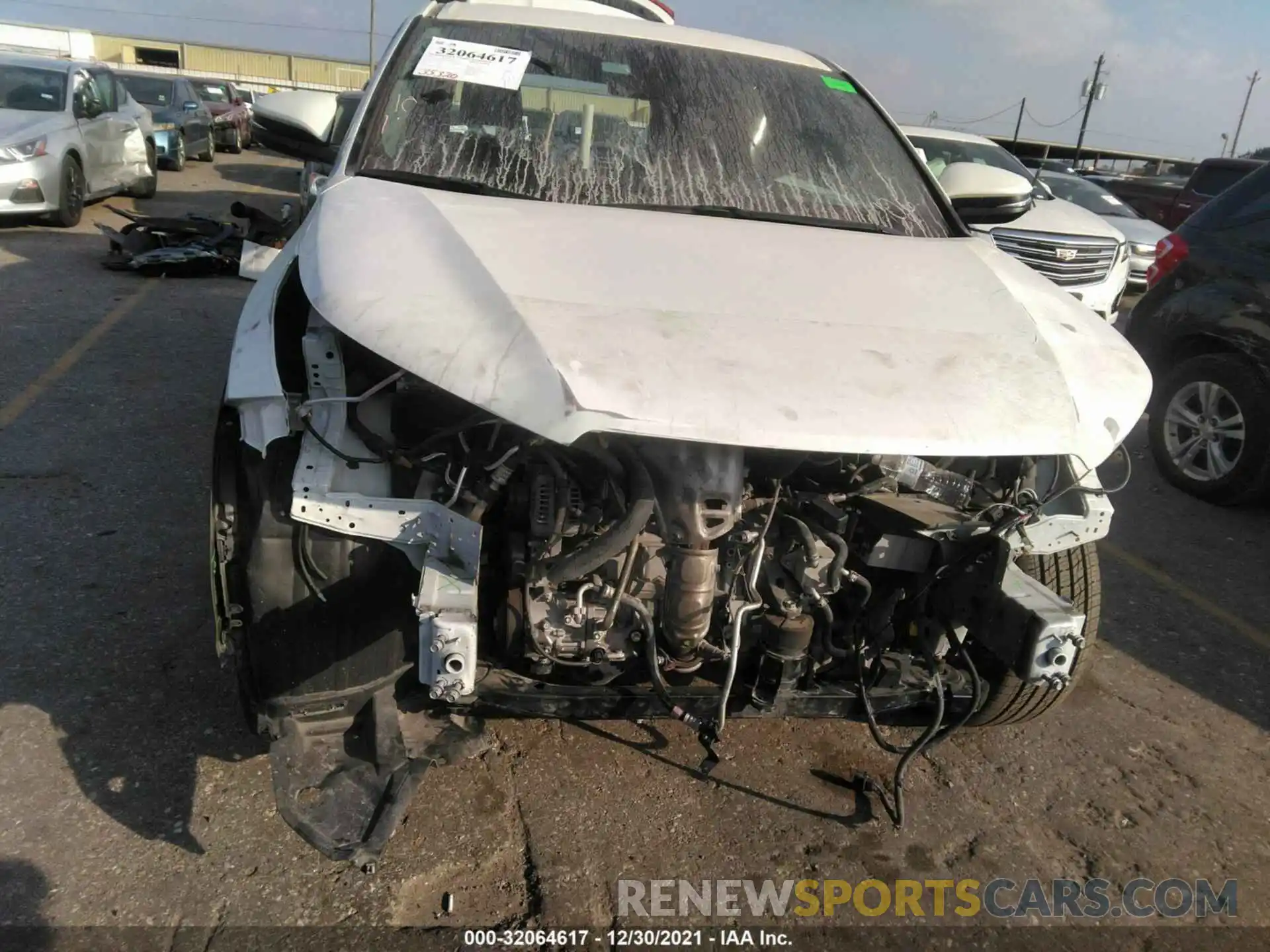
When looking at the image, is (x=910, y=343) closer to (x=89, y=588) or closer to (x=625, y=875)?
(x=625, y=875)

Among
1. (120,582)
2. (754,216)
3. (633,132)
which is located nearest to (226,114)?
(120,582)

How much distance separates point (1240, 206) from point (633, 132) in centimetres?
406

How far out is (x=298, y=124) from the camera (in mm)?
3258

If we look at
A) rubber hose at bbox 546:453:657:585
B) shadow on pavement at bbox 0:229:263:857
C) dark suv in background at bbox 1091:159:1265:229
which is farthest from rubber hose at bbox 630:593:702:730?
dark suv in background at bbox 1091:159:1265:229

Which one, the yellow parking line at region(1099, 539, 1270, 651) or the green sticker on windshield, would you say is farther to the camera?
the yellow parking line at region(1099, 539, 1270, 651)

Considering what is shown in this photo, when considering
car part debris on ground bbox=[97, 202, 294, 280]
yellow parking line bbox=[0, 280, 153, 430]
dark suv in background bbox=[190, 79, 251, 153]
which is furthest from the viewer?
dark suv in background bbox=[190, 79, 251, 153]

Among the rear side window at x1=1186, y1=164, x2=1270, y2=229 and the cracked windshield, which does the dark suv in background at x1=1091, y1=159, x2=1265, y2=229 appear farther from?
the cracked windshield

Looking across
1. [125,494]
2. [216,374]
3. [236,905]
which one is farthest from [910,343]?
[216,374]

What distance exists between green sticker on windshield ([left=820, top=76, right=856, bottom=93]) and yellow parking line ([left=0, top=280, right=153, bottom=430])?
4.23 metres

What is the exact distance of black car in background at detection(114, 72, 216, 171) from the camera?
15.7m

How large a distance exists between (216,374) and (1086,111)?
123 feet

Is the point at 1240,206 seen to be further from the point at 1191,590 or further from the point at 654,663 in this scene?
the point at 654,663

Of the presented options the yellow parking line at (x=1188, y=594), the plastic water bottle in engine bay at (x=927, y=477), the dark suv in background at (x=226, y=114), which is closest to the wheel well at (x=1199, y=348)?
the yellow parking line at (x=1188, y=594)

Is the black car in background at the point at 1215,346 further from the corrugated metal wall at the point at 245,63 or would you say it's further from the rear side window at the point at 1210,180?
the corrugated metal wall at the point at 245,63
